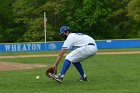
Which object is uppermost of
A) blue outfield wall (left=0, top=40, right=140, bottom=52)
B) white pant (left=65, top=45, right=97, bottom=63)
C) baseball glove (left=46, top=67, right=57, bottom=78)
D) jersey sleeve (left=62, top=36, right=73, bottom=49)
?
jersey sleeve (left=62, top=36, right=73, bottom=49)

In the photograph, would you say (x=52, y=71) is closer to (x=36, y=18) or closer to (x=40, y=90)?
(x=40, y=90)

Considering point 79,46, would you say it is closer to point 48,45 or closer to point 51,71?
point 51,71

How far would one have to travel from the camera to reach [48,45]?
41.2 metres

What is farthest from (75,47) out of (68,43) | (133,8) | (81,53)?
(133,8)

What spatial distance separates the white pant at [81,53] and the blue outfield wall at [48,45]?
93.0 feet

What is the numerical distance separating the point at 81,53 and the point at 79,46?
0.66 ft

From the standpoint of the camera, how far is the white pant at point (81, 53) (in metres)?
11.5

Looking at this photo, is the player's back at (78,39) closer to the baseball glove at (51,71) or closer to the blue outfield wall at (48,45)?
the baseball glove at (51,71)

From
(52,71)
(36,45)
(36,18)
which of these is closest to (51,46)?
(36,45)

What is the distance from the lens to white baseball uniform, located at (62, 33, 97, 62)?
11.5m

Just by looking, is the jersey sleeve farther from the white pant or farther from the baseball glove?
Result: the baseball glove

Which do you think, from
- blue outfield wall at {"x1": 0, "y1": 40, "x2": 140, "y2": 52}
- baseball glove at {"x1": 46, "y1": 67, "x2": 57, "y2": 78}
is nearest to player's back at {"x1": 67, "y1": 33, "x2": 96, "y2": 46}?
baseball glove at {"x1": 46, "y1": 67, "x2": 57, "y2": 78}

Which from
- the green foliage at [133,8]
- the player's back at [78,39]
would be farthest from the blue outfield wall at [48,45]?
the player's back at [78,39]

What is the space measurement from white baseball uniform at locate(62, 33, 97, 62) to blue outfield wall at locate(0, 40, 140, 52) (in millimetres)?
28348
